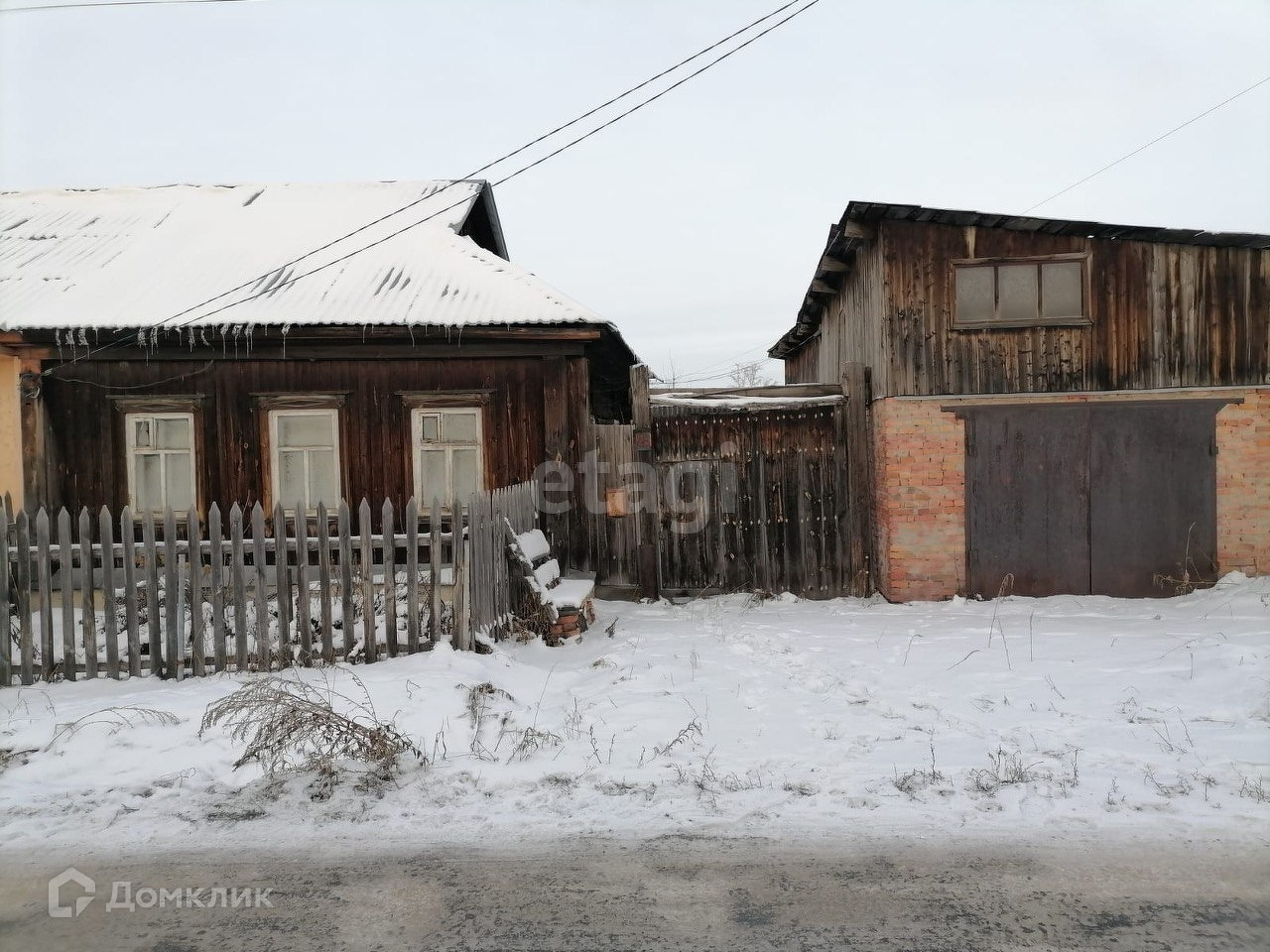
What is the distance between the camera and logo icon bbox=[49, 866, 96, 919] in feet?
9.35

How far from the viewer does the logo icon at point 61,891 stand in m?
2.85

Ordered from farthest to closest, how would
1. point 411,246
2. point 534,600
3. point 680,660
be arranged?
1. point 411,246
2. point 534,600
3. point 680,660

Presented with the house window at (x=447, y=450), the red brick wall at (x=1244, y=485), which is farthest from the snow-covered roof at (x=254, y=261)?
the red brick wall at (x=1244, y=485)

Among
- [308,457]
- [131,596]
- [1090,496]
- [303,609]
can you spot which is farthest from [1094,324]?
[131,596]

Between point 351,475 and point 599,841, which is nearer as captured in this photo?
point 599,841

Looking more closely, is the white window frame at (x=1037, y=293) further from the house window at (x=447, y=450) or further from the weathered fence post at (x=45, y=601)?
the weathered fence post at (x=45, y=601)

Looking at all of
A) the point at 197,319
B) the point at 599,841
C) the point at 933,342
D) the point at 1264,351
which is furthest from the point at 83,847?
the point at 1264,351

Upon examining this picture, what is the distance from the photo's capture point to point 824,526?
912cm

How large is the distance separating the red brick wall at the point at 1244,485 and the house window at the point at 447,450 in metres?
8.71

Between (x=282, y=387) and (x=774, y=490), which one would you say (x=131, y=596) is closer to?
(x=282, y=387)

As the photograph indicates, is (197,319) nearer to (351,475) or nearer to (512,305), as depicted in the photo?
(351,475)

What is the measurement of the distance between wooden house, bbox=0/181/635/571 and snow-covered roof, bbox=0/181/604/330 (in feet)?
0.14

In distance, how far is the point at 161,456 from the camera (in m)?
9.44

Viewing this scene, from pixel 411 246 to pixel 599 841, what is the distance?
369 inches
